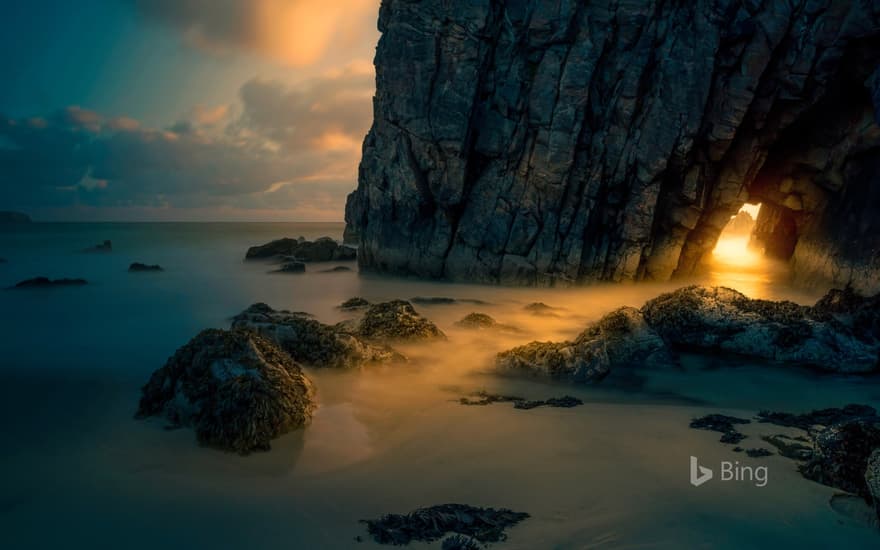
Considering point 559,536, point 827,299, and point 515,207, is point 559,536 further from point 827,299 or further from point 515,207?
point 515,207

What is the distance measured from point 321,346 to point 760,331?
29.3ft

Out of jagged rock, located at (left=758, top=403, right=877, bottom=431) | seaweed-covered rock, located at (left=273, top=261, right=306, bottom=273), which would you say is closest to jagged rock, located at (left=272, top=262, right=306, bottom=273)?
seaweed-covered rock, located at (left=273, top=261, right=306, bottom=273)

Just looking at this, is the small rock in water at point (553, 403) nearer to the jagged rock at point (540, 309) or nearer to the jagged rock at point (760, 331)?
the jagged rock at point (760, 331)

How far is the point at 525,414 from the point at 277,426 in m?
3.36

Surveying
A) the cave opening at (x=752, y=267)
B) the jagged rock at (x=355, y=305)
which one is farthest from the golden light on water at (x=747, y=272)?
the jagged rock at (x=355, y=305)

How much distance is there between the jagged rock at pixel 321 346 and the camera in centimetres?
881

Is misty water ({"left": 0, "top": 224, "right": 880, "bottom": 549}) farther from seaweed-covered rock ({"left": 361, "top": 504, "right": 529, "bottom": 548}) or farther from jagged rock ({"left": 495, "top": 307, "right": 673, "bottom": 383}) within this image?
jagged rock ({"left": 495, "top": 307, "right": 673, "bottom": 383})

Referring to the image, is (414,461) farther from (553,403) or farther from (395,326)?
(395,326)

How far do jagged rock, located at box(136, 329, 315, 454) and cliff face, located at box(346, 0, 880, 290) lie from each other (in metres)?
15.3

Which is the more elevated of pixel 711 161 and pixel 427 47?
pixel 427 47

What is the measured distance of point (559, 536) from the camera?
12.2ft

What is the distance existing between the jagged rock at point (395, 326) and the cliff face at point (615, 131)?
10.3 metres

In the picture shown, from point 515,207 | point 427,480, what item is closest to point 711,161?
point 515,207

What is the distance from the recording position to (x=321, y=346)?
9023 millimetres
